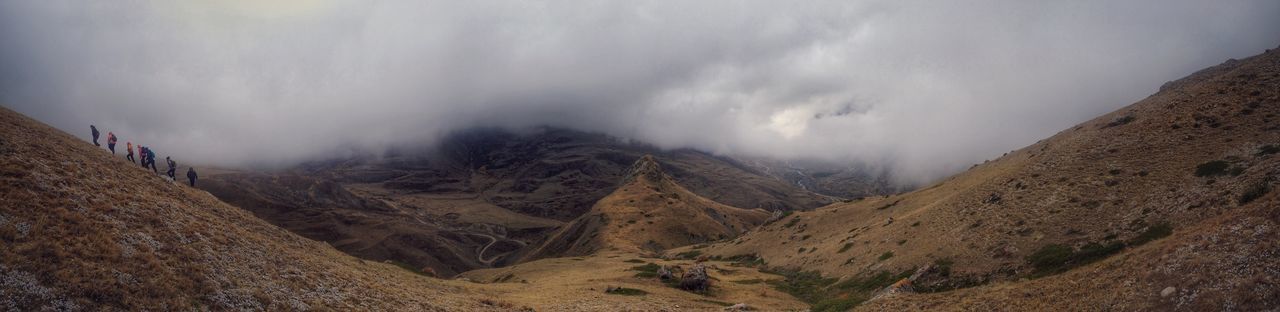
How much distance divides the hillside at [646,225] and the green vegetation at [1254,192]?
327 feet

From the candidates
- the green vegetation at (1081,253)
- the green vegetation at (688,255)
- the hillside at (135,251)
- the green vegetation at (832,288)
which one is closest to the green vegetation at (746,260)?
the green vegetation at (688,255)

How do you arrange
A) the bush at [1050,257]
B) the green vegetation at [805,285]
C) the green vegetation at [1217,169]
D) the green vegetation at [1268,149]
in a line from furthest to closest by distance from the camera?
the green vegetation at [805,285]
the green vegetation at [1268,149]
the green vegetation at [1217,169]
the bush at [1050,257]

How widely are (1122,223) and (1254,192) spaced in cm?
663

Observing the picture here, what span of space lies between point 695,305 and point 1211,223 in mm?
30758

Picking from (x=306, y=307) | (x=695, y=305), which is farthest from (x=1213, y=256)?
(x=306, y=307)

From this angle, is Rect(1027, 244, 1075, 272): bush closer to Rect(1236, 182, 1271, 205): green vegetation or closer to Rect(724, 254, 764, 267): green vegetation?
Rect(1236, 182, 1271, 205): green vegetation

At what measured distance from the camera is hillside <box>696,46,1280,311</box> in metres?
20.9

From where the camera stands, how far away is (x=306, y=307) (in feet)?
84.7

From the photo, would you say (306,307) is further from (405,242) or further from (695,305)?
(405,242)

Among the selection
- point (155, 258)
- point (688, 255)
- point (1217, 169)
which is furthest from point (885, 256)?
point (688, 255)

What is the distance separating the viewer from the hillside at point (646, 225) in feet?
449

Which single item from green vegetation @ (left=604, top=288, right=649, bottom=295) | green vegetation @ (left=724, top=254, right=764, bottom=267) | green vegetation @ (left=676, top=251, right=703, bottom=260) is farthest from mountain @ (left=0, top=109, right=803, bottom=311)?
green vegetation @ (left=676, top=251, right=703, bottom=260)

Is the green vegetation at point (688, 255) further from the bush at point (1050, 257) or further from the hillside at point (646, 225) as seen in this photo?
the bush at point (1050, 257)

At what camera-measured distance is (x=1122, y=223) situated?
35.2 m
